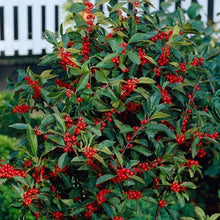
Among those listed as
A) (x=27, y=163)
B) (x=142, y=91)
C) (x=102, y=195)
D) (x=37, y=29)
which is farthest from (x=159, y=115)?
(x=37, y=29)

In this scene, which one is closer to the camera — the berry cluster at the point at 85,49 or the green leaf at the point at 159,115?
the green leaf at the point at 159,115

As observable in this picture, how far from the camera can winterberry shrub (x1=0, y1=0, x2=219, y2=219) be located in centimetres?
271

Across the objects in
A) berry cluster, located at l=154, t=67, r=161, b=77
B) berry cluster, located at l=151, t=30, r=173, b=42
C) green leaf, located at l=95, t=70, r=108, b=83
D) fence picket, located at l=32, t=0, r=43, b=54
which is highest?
berry cluster, located at l=151, t=30, r=173, b=42

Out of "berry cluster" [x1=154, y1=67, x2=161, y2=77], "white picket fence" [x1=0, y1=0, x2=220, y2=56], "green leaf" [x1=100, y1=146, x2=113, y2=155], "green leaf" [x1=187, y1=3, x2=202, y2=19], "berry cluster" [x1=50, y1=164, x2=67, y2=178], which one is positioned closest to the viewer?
"green leaf" [x1=100, y1=146, x2=113, y2=155]

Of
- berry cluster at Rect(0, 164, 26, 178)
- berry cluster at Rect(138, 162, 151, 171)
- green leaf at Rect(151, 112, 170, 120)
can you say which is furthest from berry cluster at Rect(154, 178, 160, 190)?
berry cluster at Rect(0, 164, 26, 178)

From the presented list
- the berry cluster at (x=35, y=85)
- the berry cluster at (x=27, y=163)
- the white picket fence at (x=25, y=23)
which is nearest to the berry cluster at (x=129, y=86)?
the berry cluster at (x=35, y=85)

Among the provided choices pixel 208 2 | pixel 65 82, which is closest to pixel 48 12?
pixel 208 2

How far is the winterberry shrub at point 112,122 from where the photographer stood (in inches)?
107

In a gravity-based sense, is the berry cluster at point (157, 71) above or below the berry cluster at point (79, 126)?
above

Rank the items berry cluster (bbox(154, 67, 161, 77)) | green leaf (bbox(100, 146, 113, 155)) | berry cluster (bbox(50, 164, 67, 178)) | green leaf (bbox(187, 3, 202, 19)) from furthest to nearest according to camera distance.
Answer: green leaf (bbox(187, 3, 202, 19))
berry cluster (bbox(154, 67, 161, 77))
berry cluster (bbox(50, 164, 67, 178))
green leaf (bbox(100, 146, 113, 155))

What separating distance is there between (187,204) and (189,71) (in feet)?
8.76

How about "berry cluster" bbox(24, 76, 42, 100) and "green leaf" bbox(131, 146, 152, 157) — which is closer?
"green leaf" bbox(131, 146, 152, 157)

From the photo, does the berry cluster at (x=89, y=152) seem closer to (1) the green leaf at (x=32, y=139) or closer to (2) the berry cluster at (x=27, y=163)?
(1) the green leaf at (x=32, y=139)

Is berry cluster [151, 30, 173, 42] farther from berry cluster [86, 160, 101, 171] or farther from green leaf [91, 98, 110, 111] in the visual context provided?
berry cluster [86, 160, 101, 171]
